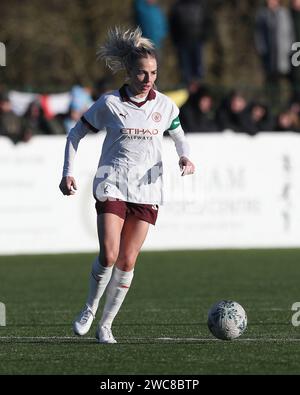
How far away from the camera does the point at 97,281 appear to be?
9.58 m

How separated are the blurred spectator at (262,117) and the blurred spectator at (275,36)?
4.14 ft

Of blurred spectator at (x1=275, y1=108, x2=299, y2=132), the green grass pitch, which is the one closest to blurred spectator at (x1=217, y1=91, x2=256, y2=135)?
blurred spectator at (x1=275, y1=108, x2=299, y2=132)

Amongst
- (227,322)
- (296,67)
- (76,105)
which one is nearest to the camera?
(227,322)

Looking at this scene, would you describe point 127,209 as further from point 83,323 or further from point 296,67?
point 296,67

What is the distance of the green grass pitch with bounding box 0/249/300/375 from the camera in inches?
332

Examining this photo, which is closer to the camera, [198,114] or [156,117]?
[156,117]

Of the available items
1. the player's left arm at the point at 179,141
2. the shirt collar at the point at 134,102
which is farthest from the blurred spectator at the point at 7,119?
the shirt collar at the point at 134,102

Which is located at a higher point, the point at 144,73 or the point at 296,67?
the point at 144,73

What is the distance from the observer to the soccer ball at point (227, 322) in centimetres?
953

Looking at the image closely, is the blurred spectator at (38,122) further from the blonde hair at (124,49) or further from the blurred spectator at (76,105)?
the blonde hair at (124,49)

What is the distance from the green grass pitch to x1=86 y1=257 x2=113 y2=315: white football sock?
32 centimetres

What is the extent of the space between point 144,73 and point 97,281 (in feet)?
5.09

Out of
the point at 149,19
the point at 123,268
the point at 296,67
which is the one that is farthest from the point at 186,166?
the point at 149,19
